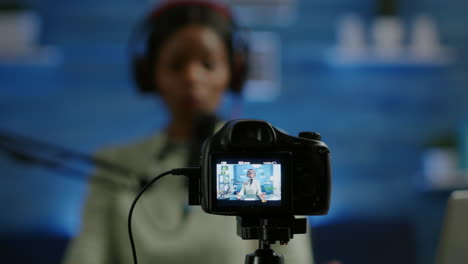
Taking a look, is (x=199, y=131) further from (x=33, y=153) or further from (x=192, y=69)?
(x=33, y=153)

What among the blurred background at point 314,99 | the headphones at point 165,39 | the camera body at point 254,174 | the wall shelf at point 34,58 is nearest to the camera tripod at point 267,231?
the camera body at point 254,174

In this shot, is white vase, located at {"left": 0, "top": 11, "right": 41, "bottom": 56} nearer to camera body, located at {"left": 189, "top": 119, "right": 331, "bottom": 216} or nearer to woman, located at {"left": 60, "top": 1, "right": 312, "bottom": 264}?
woman, located at {"left": 60, "top": 1, "right": 312, "bottom": 264}

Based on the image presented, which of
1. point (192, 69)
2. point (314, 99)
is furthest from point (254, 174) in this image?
point (314, 99)

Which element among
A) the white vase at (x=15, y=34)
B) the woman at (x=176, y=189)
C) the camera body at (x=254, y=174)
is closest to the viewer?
the camera body at (x=254, y=174)

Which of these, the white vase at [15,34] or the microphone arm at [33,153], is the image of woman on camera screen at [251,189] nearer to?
the microphone arm at [33,153]

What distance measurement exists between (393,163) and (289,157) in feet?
6.51

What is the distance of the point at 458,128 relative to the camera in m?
2.54

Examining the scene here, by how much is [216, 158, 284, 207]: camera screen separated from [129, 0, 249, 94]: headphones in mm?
550

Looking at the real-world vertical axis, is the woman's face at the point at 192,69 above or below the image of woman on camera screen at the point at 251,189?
above

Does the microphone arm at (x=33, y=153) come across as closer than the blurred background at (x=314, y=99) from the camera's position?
Yes

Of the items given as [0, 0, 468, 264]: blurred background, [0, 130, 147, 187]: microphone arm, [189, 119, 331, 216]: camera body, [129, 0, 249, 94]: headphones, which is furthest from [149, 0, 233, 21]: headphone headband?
[0, 0, 468, 264]: blurred background

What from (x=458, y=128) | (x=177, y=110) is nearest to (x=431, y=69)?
(x=458, y=128)

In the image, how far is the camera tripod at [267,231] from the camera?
0.67 metres

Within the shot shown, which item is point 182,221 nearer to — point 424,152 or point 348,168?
point 348,168
